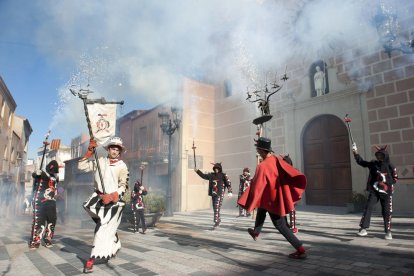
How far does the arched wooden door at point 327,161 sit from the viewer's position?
1140 cm

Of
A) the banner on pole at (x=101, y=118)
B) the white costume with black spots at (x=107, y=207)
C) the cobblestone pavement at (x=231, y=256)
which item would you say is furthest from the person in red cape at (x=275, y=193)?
the banner on pole at (x=101, y=118)

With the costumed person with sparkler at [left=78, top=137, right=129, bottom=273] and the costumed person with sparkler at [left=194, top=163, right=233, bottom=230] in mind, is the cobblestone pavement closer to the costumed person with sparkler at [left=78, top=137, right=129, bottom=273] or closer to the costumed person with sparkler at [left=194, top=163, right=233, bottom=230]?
the costumed person with sparkler at [left=78, top=137, right=129, bottom=273]

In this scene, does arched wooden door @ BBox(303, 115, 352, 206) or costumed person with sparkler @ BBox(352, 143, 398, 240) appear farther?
arched wooden door @ BBox(303, 115, 352, 206)

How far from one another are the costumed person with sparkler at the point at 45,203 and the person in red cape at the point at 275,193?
3978 mm

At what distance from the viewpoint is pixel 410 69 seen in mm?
9484

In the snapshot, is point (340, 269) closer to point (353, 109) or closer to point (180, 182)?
point (353, 109)

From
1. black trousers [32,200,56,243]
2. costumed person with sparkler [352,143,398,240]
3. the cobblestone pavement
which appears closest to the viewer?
the cobblestone pavement

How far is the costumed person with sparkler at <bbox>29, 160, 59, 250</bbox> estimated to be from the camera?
218 inches

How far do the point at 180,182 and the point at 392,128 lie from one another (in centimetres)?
974

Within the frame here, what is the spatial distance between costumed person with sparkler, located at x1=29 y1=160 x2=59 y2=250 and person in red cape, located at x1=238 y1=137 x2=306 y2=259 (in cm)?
398

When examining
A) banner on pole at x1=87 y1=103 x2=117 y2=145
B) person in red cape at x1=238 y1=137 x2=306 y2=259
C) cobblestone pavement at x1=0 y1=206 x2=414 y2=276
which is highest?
banner on pole at x1=87 y1=103 x2=117 y2=145

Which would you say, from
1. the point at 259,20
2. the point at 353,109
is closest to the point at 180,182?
the point at 353,109

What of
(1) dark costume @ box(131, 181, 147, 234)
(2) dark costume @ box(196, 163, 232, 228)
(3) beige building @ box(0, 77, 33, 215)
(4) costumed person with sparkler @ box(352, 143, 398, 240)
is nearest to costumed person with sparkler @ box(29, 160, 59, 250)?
(1) dark costume @ box(131, 181, 147, 234)

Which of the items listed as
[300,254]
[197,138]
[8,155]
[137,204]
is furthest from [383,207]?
[8,155]
